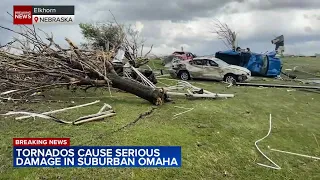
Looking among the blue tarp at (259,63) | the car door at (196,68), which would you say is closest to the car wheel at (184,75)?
the car door at (196,68)

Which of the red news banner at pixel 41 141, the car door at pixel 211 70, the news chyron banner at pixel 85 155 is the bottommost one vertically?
the news chyron banner at pixel 85 155

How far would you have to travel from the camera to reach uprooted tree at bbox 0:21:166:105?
8688 mm

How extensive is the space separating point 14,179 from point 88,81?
4971 millimetres

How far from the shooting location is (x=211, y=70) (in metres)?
16.9

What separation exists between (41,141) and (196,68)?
12473 millimetres

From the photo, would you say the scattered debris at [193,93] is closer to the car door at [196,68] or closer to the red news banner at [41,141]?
the red news banner at [41,141]

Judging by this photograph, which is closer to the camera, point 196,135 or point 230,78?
point 196,135

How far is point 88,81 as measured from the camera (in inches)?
361

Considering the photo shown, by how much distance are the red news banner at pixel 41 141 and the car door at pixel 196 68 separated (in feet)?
40.1

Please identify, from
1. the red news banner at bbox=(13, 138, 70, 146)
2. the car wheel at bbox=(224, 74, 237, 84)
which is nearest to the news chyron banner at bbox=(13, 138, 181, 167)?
the red news banner at bbox=(13, 138, 70, 146)

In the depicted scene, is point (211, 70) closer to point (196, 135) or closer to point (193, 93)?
point (193, 93)

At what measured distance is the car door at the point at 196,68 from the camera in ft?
56.7

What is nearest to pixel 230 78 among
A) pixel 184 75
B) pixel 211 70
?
pixel 211 70

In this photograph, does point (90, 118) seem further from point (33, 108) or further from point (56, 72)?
point (56, 72)
